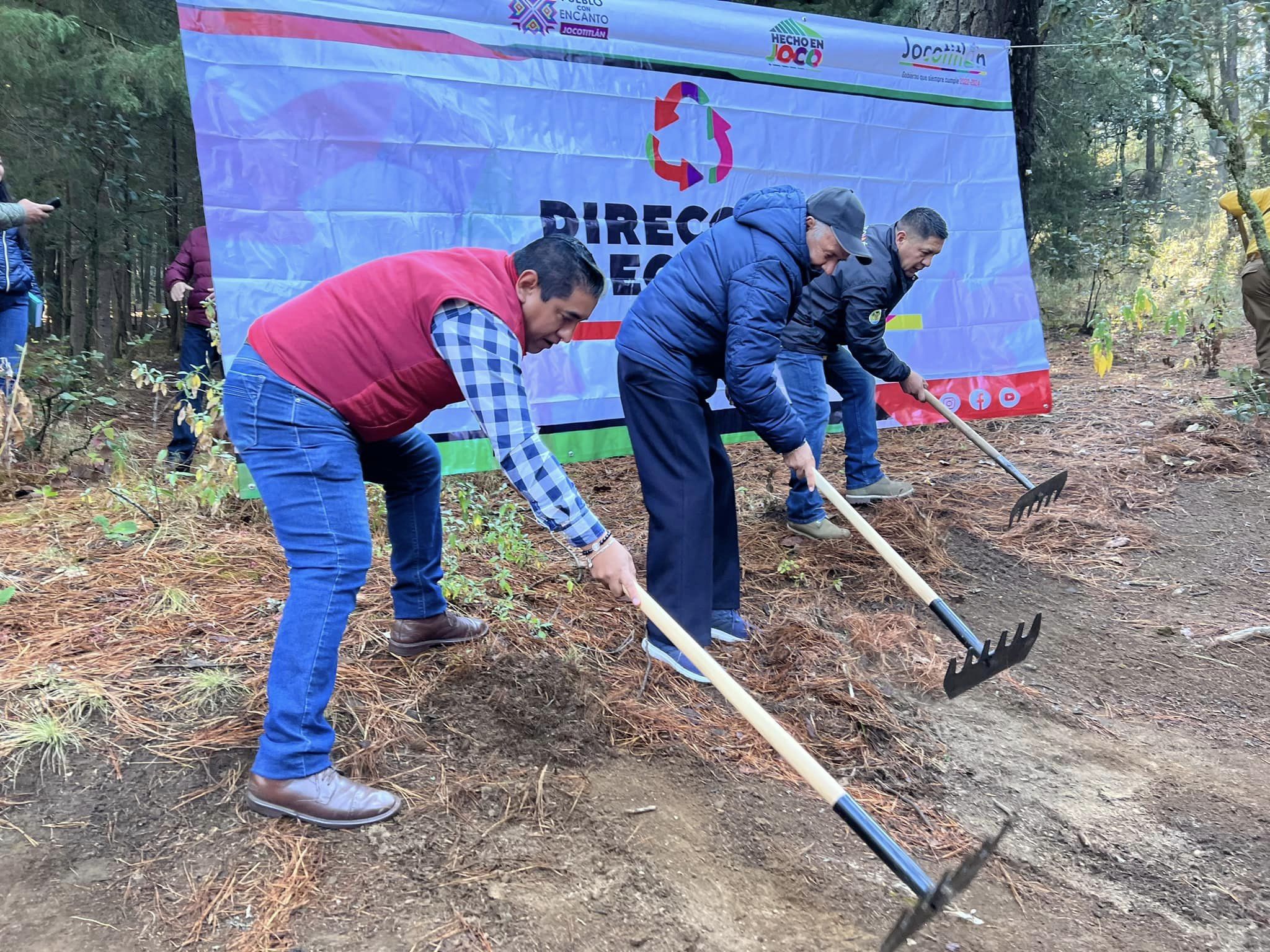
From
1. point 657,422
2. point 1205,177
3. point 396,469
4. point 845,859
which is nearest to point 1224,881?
point 845,859

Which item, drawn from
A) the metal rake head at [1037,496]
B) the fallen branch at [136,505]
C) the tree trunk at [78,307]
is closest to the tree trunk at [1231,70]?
the metal rake head at [1037,496]

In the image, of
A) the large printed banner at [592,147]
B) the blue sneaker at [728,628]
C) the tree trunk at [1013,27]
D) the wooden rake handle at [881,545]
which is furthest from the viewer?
the tree trunk at [1013,27]

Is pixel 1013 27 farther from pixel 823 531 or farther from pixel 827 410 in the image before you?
pixel 823 531

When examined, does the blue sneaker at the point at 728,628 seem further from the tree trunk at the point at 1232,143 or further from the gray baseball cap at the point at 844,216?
the tree trunk at the point at 1232,143

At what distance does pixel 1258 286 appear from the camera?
6.35 metres

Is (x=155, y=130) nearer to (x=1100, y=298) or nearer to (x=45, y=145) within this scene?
(x=45, y=145)

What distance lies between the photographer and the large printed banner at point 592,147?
160 inches

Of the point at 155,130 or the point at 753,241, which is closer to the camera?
the point at 753,241

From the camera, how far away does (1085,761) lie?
9.53ft

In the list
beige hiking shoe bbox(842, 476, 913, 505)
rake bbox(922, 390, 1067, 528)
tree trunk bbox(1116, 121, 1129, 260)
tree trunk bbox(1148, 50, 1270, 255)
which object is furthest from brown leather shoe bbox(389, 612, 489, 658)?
tree trunk bbox(1116, 121, 1129, 260)

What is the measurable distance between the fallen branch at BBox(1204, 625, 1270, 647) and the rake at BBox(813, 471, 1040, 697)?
3.43 feet

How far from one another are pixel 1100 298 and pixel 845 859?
35.2 ft

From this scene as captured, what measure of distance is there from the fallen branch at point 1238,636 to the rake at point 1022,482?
1.11 meters

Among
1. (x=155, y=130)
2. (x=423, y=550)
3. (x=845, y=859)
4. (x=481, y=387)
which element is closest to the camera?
(x=481, y=387)
